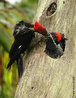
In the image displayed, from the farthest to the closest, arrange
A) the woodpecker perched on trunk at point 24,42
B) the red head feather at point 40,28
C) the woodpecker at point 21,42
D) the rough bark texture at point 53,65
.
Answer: the woodpecker at point 21,42 → the woodpecker perched on trunk at point 24,42 → the red head feather at point 40,28 → the rough bark texture at point 53,65

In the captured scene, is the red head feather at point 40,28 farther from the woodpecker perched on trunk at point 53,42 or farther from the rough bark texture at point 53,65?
the rough bark texture at point 53,65

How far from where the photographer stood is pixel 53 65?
8.20ft

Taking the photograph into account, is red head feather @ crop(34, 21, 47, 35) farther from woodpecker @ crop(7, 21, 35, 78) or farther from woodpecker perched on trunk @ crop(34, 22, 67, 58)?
woodpecker @ crop(7, 21, 35, 78)

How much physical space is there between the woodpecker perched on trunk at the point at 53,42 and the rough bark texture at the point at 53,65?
75 mm

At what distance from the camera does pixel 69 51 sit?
8.55 feet

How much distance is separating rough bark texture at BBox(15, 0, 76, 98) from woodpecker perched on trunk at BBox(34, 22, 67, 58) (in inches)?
3.0

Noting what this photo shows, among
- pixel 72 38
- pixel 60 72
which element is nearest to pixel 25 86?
pixel 60 72

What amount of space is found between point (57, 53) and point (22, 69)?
1.60 feet

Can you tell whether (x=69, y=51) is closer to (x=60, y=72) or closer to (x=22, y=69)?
(x=60, y=72)

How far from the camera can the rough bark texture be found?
236 centimetres

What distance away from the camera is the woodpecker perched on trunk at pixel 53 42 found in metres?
2.61

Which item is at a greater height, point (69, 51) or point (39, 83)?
point (69, 51)

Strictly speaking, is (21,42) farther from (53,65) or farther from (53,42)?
(53,65)

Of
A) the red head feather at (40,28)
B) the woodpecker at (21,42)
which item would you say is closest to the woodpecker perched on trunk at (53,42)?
the red head feather at (40,28)
